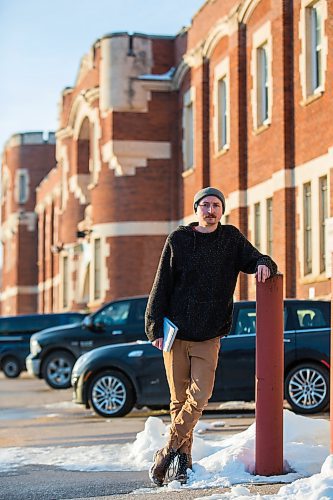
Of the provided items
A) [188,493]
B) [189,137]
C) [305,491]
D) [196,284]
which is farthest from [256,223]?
[305,491]

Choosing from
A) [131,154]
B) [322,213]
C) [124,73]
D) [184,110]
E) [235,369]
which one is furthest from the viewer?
[124,73]

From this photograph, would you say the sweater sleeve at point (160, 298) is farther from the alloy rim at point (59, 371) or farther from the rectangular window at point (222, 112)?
the rectangular window at point (222, 112)

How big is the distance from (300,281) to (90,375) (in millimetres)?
8981

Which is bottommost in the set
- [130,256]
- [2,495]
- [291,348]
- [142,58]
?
[2,495]

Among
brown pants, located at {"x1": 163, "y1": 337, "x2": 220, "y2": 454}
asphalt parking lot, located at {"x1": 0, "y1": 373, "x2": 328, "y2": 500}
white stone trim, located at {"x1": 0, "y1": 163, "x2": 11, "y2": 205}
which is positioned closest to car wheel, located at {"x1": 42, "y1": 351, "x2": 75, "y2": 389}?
asphalt parking lot, located at {"x1": 0, "y1": 373, "x2": 328, "y2": 500}

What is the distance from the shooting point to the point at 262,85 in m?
27.1

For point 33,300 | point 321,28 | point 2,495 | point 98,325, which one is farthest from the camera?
point 33,300

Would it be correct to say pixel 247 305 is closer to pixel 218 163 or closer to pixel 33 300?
pixel 218 163

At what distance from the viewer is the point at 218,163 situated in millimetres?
30359

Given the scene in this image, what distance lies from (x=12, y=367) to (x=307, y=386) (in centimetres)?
1589

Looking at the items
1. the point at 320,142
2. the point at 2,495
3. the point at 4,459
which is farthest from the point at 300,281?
the point at 2,495

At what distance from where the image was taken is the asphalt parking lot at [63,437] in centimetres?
822

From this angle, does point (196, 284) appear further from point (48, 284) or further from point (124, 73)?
point (48, 284)

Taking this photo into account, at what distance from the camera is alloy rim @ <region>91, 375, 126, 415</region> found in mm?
15750
